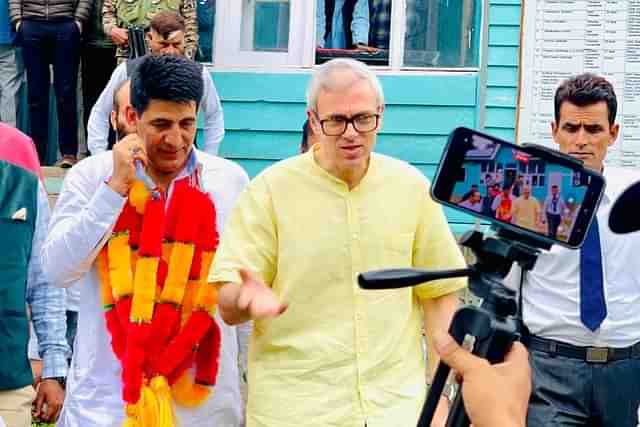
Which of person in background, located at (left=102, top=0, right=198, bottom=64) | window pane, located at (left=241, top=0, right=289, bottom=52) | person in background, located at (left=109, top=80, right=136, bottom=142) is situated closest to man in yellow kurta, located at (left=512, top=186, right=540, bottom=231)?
person in background, located at (left=109, top=80, right=136, bottom=142)

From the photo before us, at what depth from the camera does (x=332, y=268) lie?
3.44 meters

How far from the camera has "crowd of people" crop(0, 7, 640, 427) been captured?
3422 millimetres

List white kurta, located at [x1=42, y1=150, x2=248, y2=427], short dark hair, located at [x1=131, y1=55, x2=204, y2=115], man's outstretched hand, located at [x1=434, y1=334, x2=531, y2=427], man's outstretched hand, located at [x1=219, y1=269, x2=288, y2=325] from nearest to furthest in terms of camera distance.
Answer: man's outstretched hand, located at [x1=434, y1=334, x2=531, y2=427]
man's outstretched hand, located at [x1=219, y1=269, x2=288, y2=325]
white kurta, located at [x1=42, y1=150, x2=248, y2=427]
short dark hair, located at [x1=131, y1=55, x2=204, y2=115]

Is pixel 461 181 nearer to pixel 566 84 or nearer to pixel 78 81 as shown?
pixel 566 84

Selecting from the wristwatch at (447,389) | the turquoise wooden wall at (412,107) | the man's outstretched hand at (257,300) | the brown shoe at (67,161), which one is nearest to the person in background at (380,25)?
the turquoise wooden wall at (412,107)

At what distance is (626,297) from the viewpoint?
4688mm

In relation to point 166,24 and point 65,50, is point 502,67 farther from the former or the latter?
point 65,50

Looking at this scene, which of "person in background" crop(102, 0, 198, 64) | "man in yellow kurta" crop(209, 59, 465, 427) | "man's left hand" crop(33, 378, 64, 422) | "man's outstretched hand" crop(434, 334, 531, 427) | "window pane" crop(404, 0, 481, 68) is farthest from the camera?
"window pane" crop(404, 0, 481, 68)

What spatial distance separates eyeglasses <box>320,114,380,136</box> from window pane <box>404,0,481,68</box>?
5222mm

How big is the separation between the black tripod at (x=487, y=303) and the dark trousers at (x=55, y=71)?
6.36 meters

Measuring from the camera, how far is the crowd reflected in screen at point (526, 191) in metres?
2.18

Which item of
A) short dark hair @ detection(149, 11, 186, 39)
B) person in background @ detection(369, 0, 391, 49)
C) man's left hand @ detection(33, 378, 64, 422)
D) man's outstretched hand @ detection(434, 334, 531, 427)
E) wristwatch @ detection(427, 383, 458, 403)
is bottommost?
man's left hand @ detection(33, 378, 64, 422)

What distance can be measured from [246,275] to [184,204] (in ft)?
3.18

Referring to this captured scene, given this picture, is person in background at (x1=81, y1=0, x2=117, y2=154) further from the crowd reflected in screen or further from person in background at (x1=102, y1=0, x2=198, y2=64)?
the crowd reflected in screen
